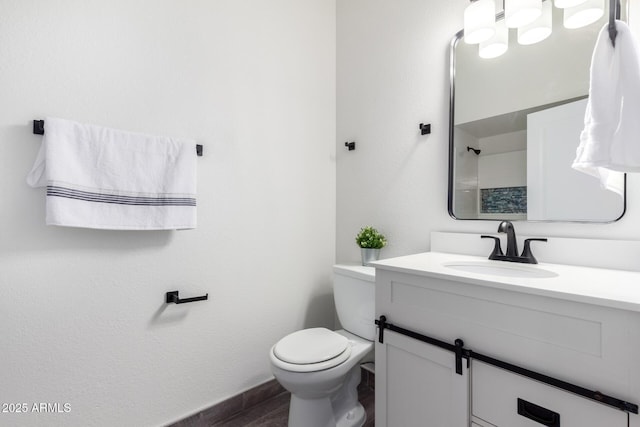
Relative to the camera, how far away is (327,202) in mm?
1976

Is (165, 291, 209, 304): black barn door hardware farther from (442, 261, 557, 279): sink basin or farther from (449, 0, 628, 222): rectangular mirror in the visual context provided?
(449, 0, 628, 222): rectangular mirror

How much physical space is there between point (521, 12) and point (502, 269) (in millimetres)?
968

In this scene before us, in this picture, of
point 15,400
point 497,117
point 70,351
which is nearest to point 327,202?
point 497,117

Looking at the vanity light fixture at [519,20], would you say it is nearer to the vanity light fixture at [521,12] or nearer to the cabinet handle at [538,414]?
the vanity light fixture at [521,12]

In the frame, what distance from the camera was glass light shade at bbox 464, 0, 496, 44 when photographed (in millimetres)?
1210

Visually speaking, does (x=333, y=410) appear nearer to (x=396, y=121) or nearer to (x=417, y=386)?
(x=417, y=386)

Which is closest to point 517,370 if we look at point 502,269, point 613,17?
point 502,269

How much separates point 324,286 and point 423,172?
37.3 inches

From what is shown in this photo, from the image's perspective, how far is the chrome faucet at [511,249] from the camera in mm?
1118

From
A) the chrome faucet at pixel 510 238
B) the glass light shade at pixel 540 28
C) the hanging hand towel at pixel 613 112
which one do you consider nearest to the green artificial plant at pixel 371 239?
the chrome faucet at pixel 510 238

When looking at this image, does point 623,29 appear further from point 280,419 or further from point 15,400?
point 15,400

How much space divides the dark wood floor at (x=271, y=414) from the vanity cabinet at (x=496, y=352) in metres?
0.57

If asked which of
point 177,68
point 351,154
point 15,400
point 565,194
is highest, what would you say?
point 177,68

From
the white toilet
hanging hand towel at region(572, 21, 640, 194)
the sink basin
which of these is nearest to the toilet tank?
the white toilet
